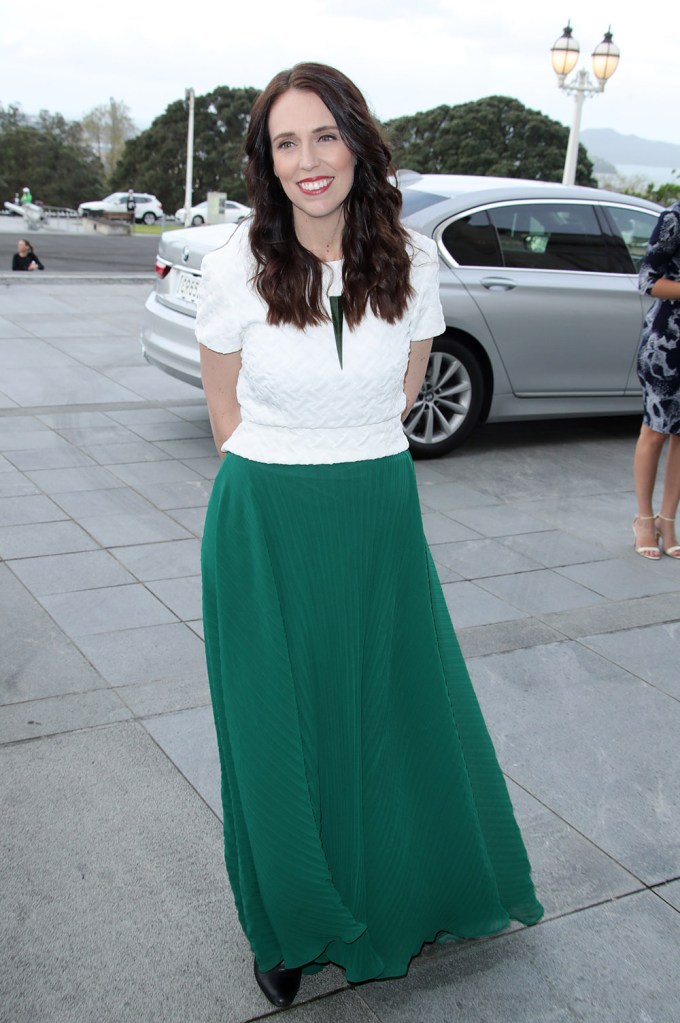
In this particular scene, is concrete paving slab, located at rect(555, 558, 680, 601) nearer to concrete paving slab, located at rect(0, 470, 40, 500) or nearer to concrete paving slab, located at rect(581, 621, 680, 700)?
concrete paving slab, located at rect(581, 621, 680, 700)

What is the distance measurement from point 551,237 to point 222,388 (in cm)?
542

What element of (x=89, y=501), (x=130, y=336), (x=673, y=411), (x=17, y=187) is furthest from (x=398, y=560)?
(x=17, y=187)

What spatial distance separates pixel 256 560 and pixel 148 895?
0.99 metres

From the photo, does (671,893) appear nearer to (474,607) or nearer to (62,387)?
(474,607)

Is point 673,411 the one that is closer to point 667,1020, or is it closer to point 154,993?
point 667,1020

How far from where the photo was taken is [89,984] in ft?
8.17

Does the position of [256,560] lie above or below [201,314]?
below

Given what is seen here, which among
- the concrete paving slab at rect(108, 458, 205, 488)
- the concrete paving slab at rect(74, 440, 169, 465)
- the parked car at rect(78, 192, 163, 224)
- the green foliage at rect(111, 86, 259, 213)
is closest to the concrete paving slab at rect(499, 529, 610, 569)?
the concrete paving slab at rect(108, 458, 205, 488)

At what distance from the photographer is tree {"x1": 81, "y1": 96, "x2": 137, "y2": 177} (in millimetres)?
89625

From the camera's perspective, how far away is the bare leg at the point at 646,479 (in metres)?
5.42

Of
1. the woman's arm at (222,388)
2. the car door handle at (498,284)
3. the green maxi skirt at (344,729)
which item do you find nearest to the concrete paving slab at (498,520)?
the car door handle at (498,284)

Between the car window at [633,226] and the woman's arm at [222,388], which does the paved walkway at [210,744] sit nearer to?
A: the woman's arm at [222,388]

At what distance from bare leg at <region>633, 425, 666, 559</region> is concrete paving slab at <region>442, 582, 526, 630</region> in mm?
1053

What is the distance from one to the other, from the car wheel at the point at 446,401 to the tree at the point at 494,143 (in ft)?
149
